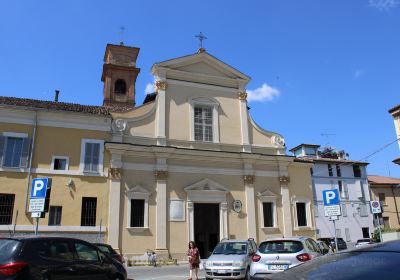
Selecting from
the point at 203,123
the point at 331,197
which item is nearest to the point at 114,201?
the point at 203,123

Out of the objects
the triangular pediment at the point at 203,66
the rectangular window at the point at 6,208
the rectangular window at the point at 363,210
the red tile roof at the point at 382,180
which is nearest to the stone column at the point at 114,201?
the rectangular window at the point at 6,208

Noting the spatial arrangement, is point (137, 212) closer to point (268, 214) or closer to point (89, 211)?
point (89, 211)

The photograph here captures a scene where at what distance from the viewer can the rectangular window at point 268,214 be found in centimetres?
2680

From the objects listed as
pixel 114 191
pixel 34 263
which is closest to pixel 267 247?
pixel 34 263

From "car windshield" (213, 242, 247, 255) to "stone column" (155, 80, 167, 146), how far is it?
11027mm

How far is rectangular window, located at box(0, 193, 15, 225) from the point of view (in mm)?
20641

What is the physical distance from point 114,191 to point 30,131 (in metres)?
6.02

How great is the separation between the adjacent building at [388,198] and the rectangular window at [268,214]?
28023mm

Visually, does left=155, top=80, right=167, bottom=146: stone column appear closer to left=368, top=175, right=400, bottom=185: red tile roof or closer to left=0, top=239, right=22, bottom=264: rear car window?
left=0, top=239, right=22, bottom=264: rear car window

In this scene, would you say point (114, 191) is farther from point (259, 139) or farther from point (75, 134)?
point (259, 139)

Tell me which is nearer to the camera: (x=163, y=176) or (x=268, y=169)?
(x=163, y=176)

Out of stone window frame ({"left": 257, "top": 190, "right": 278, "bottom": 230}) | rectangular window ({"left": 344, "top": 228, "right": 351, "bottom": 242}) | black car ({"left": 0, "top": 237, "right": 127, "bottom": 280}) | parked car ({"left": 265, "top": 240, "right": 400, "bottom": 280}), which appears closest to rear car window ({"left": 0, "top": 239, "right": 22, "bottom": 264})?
black car ({"left": 0, "top": 237, "right": 127, "bottom": 280})

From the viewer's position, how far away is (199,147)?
26.2 m

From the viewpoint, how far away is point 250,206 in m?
26.2
